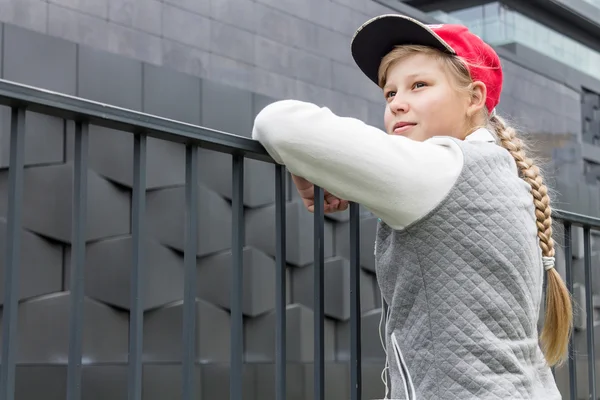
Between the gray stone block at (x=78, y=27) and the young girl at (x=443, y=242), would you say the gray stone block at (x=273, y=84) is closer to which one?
the gray stone block at (x=78, y=27)

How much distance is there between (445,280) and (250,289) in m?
→ 7.85

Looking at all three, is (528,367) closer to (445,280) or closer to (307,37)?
(445,280)

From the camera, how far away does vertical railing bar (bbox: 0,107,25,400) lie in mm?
1536

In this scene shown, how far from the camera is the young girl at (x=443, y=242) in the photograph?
1.79 meters

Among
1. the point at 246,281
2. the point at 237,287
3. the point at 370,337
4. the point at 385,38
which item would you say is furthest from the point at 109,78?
the point at 237,287

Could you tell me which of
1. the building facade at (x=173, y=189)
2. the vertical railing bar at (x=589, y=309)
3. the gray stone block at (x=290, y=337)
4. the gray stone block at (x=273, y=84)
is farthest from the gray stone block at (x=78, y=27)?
the vertical railing bar at (x=589, y=309)

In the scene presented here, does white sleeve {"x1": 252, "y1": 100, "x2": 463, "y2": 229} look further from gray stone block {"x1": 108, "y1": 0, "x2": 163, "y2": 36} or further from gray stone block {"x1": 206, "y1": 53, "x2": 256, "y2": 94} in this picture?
gray stone block {"x1": 206, "y1": 53, "x2": 256, "y2": 94}

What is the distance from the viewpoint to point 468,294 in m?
1.84

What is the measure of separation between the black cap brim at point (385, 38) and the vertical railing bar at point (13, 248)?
0.91m

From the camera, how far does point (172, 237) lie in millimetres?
9070

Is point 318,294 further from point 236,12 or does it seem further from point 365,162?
point 236,12

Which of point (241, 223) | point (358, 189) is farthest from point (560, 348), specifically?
point (241, 223)

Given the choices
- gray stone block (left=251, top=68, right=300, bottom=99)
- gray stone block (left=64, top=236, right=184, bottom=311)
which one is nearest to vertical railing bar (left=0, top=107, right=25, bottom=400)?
gray stone block (left=64, top=236, right=184, bottom=311)

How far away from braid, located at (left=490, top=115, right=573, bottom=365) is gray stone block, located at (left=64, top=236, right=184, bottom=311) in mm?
6481
